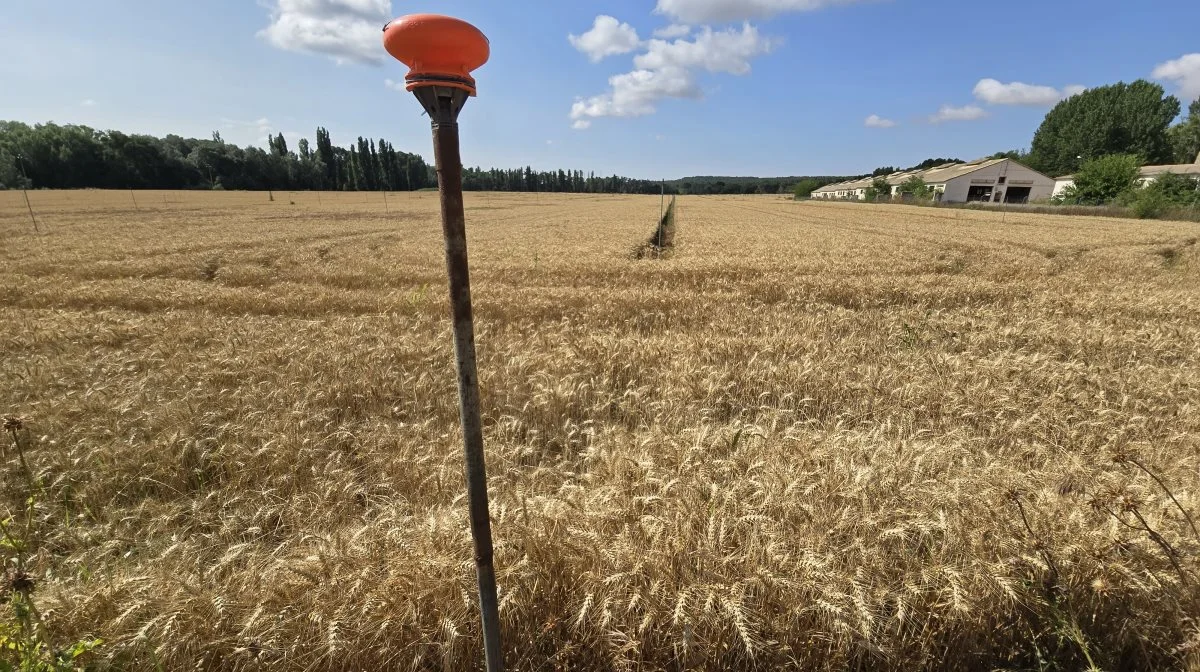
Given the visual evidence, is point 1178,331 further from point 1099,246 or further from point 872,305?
point 1099,246

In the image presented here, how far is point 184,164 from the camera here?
276ft

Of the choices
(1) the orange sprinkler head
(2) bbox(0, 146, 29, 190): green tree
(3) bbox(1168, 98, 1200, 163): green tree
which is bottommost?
(1) the orange sprinkler head

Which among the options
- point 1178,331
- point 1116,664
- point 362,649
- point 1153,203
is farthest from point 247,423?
point 1153,203

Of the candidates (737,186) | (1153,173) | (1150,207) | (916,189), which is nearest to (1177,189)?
(1150,207)

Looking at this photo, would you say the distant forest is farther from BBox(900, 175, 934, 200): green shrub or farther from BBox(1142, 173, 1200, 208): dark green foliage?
BBox(1142, 173, 1200, 208): dark green foliage

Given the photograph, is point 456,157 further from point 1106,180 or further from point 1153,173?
point 1153,173

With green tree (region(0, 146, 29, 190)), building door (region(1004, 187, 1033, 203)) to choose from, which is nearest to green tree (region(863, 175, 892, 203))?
building door (region(1004, 187, 1033, 203))

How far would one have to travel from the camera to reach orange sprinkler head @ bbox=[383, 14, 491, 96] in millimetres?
1318

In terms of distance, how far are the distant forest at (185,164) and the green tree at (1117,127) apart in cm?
7775

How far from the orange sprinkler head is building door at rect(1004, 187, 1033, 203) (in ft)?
330

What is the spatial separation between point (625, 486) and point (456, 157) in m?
2.41

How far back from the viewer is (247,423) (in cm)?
446

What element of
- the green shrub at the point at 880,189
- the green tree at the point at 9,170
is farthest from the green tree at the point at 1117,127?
the green tree at the point at 9,170

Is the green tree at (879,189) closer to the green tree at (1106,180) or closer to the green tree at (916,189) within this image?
the green tree at (916,189)
